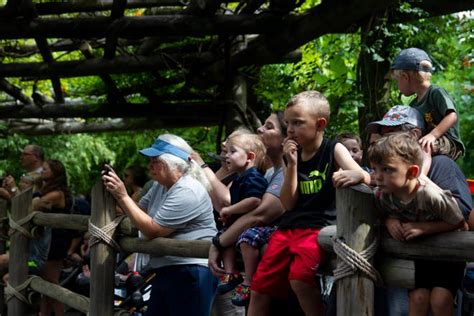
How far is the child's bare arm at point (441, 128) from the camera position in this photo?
4.04m

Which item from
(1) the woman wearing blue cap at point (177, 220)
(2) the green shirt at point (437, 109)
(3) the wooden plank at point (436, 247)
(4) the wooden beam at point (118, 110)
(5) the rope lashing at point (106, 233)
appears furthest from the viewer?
(4) the wooden beam at point (118, 110)

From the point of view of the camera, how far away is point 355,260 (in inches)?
145

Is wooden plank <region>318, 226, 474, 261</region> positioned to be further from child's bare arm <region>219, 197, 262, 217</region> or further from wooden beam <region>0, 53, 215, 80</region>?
wooden beam <region>0, 53, 215, 80</region>

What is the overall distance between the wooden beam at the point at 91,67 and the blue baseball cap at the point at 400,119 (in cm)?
502

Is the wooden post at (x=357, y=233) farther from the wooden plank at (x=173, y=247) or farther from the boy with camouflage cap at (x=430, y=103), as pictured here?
the wooden plank at (x=173, y=247)

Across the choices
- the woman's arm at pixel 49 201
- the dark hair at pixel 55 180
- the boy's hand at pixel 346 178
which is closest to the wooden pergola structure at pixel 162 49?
the dark hair at pixel 55 180

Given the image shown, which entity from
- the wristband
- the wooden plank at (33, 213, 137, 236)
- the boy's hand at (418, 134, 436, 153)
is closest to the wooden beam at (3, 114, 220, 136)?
the wooden plank at (33, 213, 137, 236)

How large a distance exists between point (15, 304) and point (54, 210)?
2.88 ft

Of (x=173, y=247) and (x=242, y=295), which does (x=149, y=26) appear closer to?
(x=173, y=247)

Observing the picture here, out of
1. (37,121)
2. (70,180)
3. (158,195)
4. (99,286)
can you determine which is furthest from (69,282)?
(70,180)

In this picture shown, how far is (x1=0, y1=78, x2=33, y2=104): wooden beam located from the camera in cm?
1004

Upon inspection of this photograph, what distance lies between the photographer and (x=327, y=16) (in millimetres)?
7086

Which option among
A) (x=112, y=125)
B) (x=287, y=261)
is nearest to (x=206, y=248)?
(x=287, y=261)

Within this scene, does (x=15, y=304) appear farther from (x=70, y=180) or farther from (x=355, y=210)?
(x=70, y=180)
